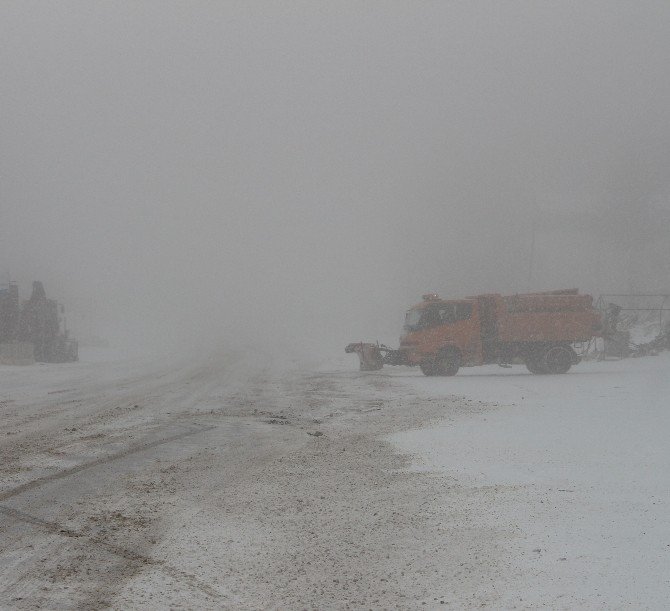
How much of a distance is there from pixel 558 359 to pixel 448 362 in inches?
137

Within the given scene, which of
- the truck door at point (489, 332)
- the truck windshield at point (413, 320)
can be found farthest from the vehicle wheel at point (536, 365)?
the truck windshield at point (413, 320)

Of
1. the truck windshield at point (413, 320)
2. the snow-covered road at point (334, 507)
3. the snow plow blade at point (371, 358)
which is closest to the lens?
the snow-covered road at point (334, 507)

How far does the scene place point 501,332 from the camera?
21.5 m

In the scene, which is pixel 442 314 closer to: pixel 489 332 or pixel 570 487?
pixel 489 332

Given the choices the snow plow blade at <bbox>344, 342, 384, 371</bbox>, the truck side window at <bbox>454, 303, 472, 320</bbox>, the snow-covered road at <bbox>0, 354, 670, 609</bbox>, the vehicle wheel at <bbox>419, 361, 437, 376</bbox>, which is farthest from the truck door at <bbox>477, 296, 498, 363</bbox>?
the snow-covered road at <bbox>0, 354, 670, 609</bbox>

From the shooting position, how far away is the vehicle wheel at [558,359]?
21641mm

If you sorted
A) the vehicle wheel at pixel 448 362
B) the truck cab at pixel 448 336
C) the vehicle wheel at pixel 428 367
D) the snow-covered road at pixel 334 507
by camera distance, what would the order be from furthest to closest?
the vehicle wheel at pixel 428 367
the vehicle wheel at pixel 448 362
the truck cab at pixel 448 336
the snow-covered road at pixel 334 507

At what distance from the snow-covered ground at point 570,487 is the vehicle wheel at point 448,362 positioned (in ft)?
23.2

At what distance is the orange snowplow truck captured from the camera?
70.6ft

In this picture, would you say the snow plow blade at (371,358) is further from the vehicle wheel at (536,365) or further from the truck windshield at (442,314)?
the vehicle wheel at (536,365)

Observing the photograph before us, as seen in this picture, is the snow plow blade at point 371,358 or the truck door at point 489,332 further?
the snow plow blade at point 371,358

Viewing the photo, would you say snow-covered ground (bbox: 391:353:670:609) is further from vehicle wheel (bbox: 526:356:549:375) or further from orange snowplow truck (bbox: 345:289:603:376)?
vehicle wheel (bbox: 526:356:549:375)

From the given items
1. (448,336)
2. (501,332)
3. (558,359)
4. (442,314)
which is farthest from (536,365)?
(442,314)

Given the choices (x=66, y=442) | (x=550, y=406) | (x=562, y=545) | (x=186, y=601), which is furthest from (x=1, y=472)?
(x=550, y=406)
